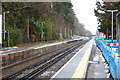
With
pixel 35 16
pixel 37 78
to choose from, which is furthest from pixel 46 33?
pixel 37 78

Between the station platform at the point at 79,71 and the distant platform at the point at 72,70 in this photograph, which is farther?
the distant platform at the point at 72,70

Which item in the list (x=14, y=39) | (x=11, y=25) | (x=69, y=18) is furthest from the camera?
(x=69, y=18)

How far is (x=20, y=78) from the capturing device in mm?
12797

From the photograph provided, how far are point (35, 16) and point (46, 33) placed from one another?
23.3 feet

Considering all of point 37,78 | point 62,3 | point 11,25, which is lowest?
point 37,78

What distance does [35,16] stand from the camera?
219ft

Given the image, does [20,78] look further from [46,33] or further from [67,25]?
[67,25]

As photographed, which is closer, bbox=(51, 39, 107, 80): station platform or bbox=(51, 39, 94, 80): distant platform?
bbox=(51, 39, 107, 80): station platform

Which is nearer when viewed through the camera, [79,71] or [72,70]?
[79,71]

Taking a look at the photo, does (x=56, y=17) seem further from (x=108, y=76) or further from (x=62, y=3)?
(x=108, y=76)

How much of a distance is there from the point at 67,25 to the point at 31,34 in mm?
48864

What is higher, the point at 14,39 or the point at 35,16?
the point at 35,16

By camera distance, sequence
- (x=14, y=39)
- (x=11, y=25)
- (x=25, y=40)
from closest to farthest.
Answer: (x=14, y=39)
(x=11, y=25)
(x=25, y=40)

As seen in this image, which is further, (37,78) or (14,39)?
(14,39)
